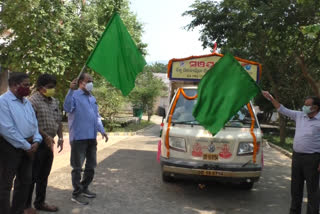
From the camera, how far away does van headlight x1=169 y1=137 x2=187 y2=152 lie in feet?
18.1

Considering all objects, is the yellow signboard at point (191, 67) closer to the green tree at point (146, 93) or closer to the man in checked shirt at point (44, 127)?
the man in checked shirt at point (44, 127)

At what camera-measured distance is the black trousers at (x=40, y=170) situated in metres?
4.36

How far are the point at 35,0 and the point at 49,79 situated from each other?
9.48 meters

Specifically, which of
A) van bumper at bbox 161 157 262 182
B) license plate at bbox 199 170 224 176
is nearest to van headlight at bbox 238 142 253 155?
van bumper at bbox 161 157 262 182

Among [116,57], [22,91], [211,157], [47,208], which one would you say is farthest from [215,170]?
[22,91]

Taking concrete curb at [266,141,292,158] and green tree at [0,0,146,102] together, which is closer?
concrete curb at [266,141,292,158]

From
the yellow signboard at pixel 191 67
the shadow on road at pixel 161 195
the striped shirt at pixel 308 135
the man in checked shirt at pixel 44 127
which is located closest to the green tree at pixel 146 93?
the yellow signboard at pixel 191 67

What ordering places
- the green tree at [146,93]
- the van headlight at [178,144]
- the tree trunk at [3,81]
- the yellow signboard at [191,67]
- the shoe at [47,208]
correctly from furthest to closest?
the green tree at [146,93], the tree trunk at [3,81], the yellow signboard at [191,67], the van headlight at [178,144], the shoe at [47,208]

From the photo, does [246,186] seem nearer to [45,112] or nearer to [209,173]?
[209,173]

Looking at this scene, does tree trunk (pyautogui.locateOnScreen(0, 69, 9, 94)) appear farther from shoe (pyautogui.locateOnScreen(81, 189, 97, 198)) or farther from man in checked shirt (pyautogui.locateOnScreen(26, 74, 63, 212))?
man in checked shirt (pyautogui.locateOnScreen(26, 74, 63, 212))

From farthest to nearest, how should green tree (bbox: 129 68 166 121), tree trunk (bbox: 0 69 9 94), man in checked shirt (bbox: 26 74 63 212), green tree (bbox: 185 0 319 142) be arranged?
green tree (bbox: 129 68 166 121) < tree trunk (bbox: 0 69 9 94) < green tree (bbox: 185 0 319 142) < man in checked shirt (bbox: 26 74 63 212)

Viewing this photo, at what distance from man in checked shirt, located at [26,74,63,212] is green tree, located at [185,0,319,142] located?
26.5ft

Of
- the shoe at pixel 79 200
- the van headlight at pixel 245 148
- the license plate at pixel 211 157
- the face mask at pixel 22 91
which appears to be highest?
the face mask at pixel 22 91

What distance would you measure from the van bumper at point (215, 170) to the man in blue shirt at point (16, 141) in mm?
2471
